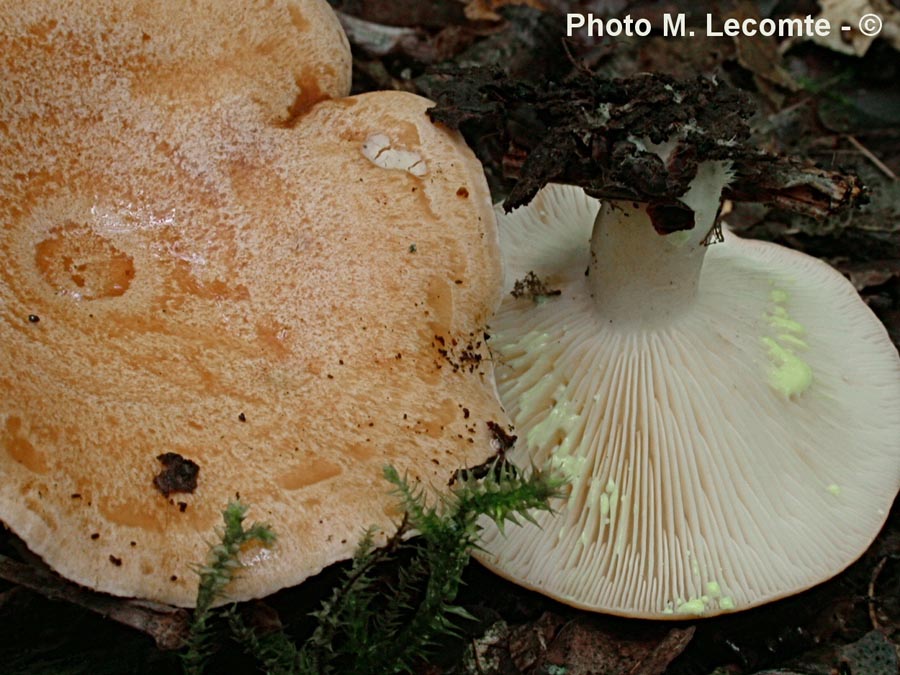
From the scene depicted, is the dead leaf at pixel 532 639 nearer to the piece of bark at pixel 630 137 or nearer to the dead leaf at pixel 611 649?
the dead leaf at pixel 611 649

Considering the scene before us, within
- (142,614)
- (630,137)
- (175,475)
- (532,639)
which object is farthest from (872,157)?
(142,614)

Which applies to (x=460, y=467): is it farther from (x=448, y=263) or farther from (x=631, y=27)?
(x=631, y=27)

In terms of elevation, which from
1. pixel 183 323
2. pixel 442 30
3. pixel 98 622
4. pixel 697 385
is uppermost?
pixel 442 30

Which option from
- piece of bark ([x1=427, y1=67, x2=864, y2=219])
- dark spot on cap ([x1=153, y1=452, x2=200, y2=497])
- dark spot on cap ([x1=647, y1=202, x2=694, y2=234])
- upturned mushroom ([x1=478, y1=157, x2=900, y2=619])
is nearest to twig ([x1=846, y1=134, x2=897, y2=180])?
upturned mushroom ([x1=478, y1=157, x2=900, y2=619])

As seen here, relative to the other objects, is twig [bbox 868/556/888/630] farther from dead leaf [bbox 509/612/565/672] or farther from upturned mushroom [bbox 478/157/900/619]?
dead leaf [bbox 509/612/565/672]

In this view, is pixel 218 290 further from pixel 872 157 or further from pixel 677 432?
pixel 872 157

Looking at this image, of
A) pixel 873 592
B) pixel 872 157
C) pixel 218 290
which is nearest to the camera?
pixel 218 290

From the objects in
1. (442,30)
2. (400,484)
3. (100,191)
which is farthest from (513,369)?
(442,30)
